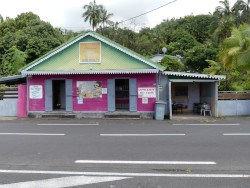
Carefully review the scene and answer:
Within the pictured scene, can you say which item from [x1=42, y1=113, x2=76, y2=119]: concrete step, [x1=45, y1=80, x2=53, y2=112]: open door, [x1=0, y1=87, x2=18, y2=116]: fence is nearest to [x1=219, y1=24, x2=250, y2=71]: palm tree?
[x1=42, y1=113, x2=76, y2=119]: concrete step

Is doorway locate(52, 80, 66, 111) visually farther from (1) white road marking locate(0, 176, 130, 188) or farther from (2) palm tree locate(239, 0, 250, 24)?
(2) palm tree locate(239, 0, 250, 24)

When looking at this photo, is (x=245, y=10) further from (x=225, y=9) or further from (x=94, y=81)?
(x=94, y=81)

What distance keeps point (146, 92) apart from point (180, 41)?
3428 cm

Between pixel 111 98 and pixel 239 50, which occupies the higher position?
pixel 239 50

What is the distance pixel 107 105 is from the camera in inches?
609

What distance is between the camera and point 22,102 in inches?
618

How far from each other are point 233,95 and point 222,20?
23.7 m

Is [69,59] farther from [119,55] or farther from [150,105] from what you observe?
[150,105]

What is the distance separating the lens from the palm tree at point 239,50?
15.0 m

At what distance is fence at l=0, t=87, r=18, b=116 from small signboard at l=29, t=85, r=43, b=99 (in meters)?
1.30

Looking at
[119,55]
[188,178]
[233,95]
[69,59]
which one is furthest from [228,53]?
[188,178]

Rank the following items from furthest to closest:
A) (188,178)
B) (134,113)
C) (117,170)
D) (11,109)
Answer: (11,109), (134,113), (117,170), (188,178)

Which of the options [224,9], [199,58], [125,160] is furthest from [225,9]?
[125,160]

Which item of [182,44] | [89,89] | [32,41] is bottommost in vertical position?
[89,89]
